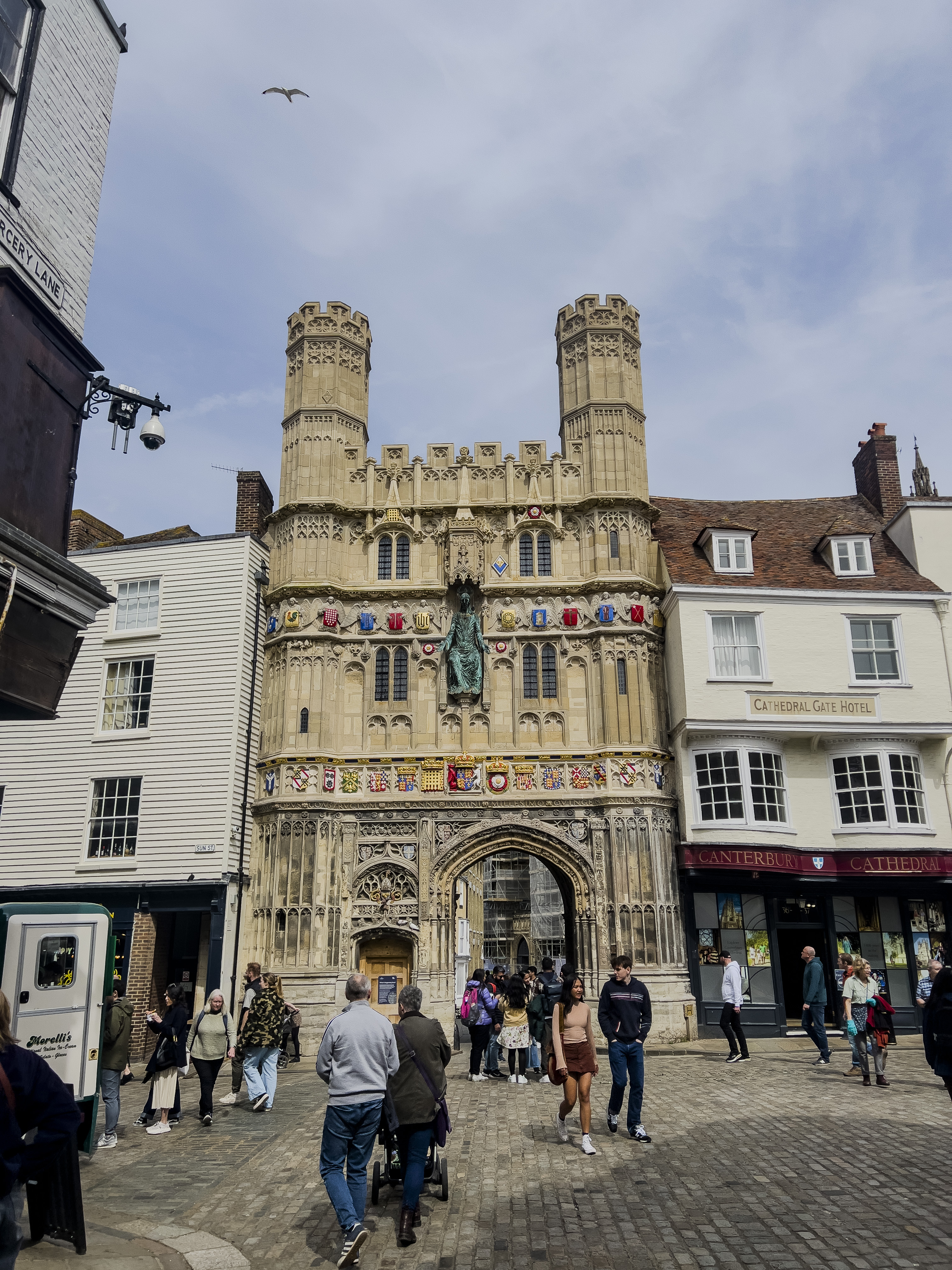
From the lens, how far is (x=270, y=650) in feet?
87.5

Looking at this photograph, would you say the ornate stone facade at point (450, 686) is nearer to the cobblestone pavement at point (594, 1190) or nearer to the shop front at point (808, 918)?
the shop front at point (808, 918)

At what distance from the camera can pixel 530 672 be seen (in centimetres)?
2614

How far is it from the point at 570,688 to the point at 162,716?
10796 mm

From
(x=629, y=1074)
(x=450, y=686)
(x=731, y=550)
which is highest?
(x=731, y=550)

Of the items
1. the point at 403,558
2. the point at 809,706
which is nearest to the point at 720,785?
the point at 809,706

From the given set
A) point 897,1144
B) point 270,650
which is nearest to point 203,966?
point 270,650

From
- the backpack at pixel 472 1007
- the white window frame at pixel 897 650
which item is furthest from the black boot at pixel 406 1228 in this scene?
the white window frame at pixel 897 650

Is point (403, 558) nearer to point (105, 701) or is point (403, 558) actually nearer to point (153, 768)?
point (153, 768)

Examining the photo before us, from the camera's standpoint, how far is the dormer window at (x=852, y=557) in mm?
26328

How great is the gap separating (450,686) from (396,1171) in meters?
16.9

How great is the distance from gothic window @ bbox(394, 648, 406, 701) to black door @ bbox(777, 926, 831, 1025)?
11.5m

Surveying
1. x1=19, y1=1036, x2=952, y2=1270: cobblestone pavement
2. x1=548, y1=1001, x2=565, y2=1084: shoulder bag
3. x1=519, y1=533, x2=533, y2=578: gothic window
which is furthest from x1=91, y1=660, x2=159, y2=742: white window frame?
x1=548, y1=1001, x2=565, y2=1084: shoulder bag

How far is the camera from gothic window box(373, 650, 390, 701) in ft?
85.6

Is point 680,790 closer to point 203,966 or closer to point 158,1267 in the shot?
point 203,966
